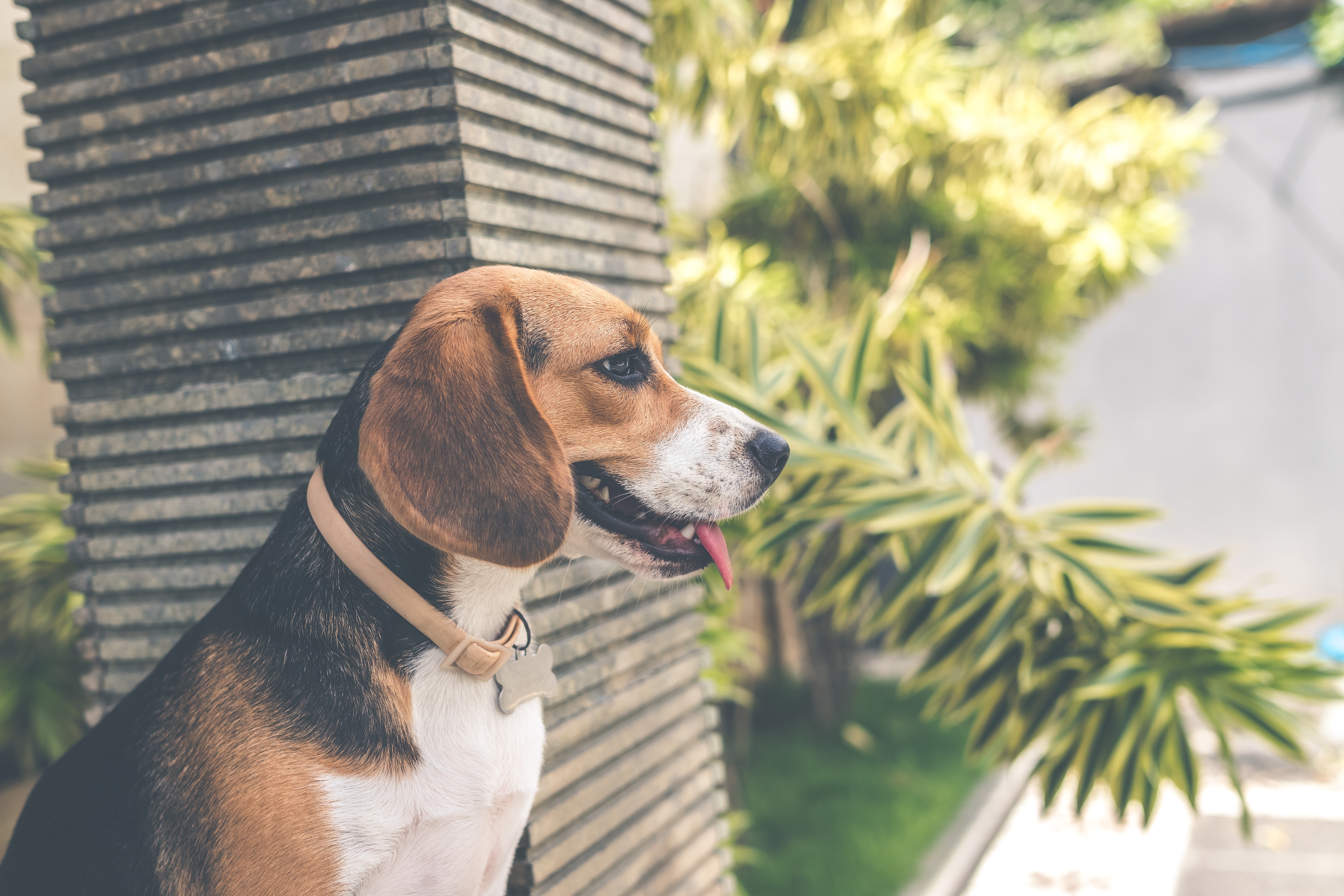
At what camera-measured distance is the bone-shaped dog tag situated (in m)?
1.31

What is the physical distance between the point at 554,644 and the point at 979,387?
202 inches

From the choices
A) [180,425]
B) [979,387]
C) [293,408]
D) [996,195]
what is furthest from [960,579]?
[979,387]

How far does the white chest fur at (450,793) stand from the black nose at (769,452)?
0.38 meters

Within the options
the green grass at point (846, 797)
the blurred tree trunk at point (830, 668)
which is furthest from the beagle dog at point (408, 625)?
the blurred tree trunk at point (830, 668)

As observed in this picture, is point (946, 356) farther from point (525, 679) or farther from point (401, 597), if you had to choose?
point (401, 597)

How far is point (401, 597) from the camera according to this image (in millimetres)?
1219

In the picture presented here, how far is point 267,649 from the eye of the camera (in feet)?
4.14

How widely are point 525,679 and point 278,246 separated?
899 millimetres

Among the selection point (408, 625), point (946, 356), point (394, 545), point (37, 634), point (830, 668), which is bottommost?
point (830, 668)

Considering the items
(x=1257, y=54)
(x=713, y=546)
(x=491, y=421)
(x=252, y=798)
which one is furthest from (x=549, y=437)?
(x=1257, y=54)

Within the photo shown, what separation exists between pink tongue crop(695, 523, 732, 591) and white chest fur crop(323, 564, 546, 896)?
0.27 meters

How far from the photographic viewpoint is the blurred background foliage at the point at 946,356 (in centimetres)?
238

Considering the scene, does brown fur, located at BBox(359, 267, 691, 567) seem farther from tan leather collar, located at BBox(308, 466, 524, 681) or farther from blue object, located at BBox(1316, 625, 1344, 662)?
blue object, located at BBox(1316, 625, 1344, 662)

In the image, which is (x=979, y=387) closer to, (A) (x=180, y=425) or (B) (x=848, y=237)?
(B) (x=848, y=237)
